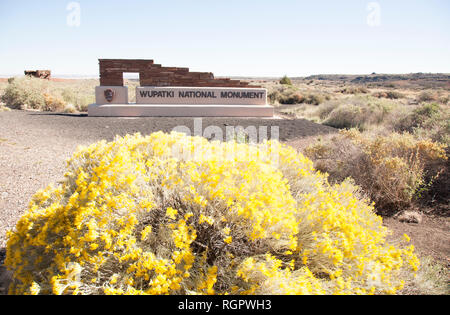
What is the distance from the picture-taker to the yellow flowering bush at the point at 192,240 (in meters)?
1.91

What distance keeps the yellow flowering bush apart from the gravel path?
1.48m

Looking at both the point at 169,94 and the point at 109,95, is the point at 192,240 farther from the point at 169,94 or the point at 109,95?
the point at 109,95

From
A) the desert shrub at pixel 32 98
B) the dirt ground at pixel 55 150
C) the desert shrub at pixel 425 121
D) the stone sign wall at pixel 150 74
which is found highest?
the stone sign wall at pixel 150 74

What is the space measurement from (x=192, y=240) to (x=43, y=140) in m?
8.01

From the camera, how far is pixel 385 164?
4754 millimetres

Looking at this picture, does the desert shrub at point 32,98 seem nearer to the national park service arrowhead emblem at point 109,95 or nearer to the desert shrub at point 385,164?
the national park service arrowhead emblem at point 109,95

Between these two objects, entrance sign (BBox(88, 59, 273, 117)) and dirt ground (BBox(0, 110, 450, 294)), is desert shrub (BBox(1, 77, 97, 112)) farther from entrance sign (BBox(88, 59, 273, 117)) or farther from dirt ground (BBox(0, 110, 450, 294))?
dirt ground (BBox(0, 110, 450, 294))

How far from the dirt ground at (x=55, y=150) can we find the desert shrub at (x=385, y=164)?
52 centimetres

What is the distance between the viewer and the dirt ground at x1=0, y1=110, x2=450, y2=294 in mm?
3645

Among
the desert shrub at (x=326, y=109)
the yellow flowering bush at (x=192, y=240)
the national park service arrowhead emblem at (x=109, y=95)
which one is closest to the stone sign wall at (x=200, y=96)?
the national park service arrowhead emblem at (x=109, y=95)

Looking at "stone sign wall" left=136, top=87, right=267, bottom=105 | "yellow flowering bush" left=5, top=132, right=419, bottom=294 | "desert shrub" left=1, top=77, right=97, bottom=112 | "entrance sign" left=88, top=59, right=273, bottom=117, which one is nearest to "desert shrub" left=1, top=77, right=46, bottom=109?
"desert shrub" left=1, top=77, right=97, bottom=112
